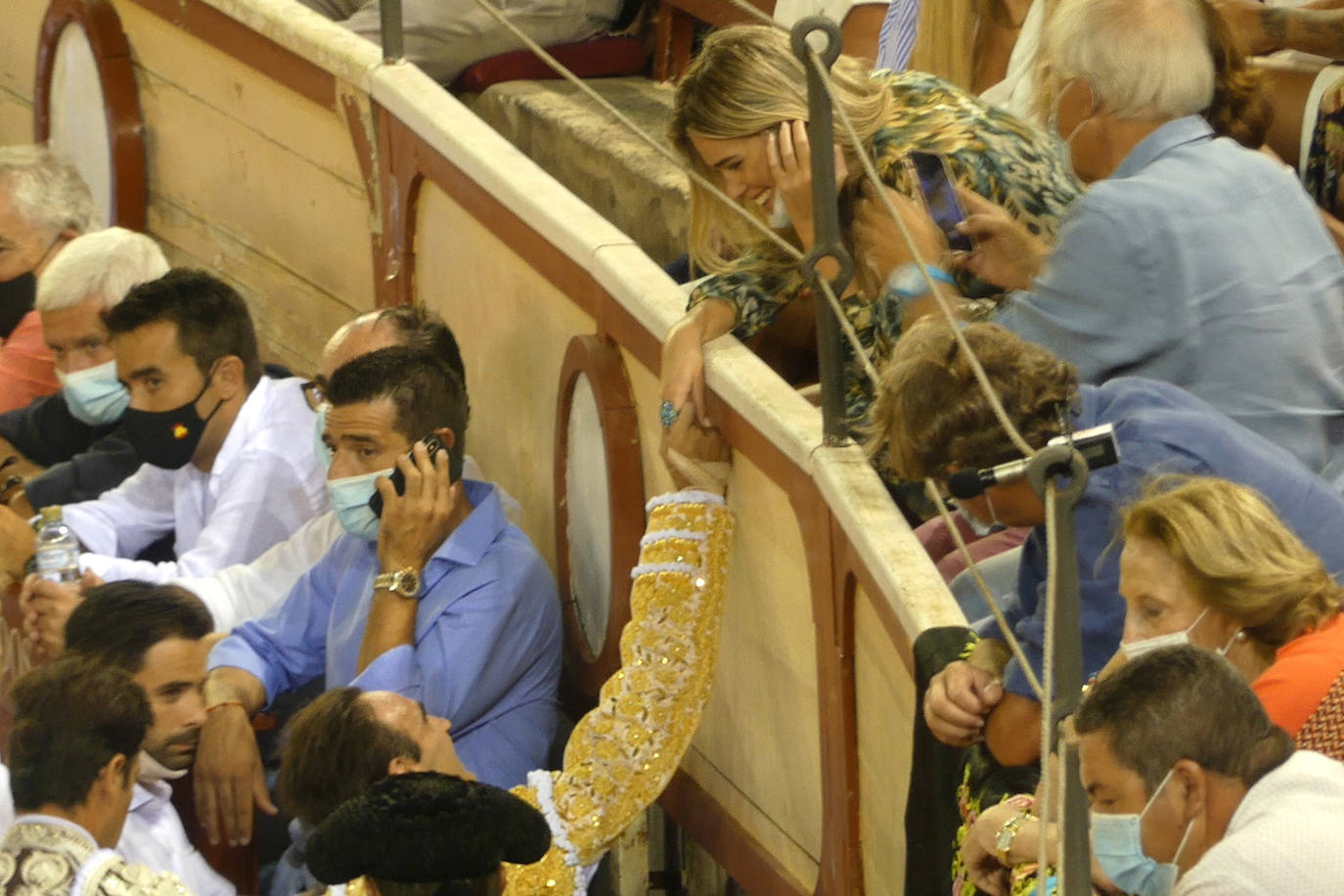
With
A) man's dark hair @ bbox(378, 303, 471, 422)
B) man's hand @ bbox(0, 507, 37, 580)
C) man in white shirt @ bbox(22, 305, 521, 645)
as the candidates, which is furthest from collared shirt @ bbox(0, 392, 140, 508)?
man's dark hair @ bbox(378, 303, 471, 422)

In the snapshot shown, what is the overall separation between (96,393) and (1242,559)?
3065mm

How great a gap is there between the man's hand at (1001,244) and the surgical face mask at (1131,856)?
1044 mm

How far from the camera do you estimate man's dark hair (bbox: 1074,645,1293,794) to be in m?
1.69

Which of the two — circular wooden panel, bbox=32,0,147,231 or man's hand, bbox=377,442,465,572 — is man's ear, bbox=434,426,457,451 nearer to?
man's hand, bbox=377,442,465,572

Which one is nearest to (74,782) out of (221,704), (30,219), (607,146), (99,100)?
(221,704)

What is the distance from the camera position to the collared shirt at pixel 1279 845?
5.28 ft

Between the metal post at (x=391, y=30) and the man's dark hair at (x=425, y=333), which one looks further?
the metal post at (x=391, y=30)

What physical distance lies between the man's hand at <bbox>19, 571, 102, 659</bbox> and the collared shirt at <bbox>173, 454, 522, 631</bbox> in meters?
0.20

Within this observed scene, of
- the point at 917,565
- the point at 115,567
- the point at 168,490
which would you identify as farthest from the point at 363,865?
the point at 168,490

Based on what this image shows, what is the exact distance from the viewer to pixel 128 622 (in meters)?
3.32

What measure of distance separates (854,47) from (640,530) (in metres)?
1.26

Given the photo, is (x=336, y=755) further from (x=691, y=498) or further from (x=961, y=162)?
(x=961, y=162)

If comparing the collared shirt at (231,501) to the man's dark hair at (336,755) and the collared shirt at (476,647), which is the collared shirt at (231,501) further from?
the man's dark hair at (336,755)

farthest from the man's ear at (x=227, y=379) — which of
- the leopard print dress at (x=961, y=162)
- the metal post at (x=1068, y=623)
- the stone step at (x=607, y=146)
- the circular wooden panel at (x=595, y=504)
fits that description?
the metal post at (x=1068, y=623)
